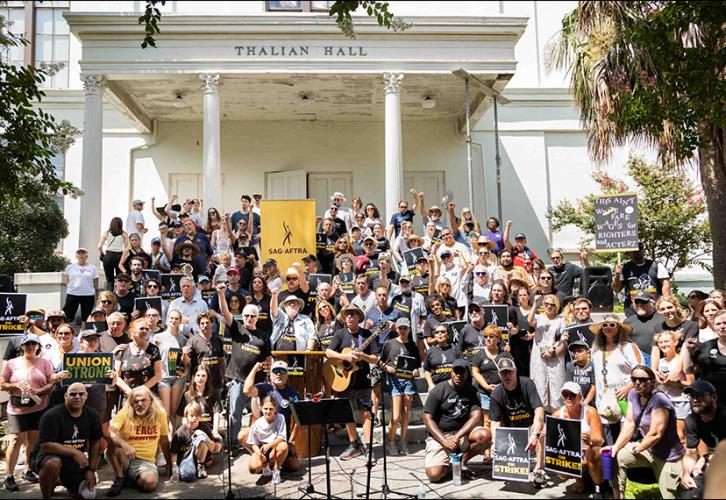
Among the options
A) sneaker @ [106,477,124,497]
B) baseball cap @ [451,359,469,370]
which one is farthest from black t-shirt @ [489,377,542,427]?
sneaker @ [106,477,124,497]

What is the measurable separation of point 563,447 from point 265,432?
3588 mm

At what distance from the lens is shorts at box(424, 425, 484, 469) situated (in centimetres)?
808

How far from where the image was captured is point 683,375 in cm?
780

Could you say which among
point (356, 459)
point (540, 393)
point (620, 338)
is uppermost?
point (620, 338)

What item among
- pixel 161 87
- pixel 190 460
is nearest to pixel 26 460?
pixel 190 460

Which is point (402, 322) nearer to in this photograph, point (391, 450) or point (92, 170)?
point (391, 450)

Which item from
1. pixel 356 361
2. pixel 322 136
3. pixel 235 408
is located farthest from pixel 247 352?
pixel 322 136

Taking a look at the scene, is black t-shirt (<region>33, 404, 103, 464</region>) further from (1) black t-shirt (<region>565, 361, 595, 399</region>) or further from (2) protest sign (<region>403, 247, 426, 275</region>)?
(2) protest sign (<region>403, 247, 426, 275</region>)

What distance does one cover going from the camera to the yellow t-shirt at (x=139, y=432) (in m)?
8.20

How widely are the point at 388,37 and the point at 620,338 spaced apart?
38.9 feet

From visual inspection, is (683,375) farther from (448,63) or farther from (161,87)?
(161,87)

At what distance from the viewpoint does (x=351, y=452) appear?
8.99 meters

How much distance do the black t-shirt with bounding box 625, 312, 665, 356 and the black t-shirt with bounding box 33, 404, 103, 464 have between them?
671 cm

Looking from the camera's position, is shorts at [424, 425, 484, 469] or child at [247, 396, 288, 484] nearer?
shorts at [424, 425, 484, 469]
